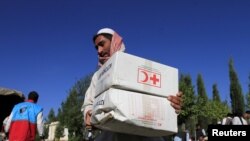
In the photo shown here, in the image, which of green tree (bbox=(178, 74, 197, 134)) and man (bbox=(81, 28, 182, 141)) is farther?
green tree (bbox=(178, 74, 197, 134))

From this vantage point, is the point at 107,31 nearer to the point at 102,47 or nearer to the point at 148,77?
the point at 102,47

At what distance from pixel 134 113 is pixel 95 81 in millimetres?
739

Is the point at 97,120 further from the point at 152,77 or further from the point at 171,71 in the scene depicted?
the point at 171,71

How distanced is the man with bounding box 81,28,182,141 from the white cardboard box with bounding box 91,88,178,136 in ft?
0.36

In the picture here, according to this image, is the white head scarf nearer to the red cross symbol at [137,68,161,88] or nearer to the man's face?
the man's face

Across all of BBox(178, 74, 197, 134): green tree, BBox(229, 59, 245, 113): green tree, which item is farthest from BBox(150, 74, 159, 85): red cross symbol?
BBox(229, 59, 245, 113): green tree

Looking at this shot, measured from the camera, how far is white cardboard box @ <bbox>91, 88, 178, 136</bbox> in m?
2.30

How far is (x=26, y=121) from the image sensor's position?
775cm

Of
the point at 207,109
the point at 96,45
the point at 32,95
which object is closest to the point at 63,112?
the point at 207,109

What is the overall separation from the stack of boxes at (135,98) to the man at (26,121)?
5.53 meters

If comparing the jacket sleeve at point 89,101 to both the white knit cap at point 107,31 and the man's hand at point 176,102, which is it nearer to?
the white knit cap at point 107,31

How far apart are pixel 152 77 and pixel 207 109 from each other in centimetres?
5078

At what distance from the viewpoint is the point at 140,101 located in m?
2.38

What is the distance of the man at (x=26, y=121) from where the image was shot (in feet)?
25.2
